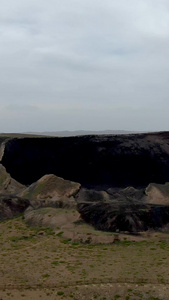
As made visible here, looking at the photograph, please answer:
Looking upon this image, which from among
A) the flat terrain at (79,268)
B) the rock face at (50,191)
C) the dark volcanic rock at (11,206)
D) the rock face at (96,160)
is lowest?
the flat terrain at (79,268)

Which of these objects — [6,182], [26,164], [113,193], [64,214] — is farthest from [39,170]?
[64,214]

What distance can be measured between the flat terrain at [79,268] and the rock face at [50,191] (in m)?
5.65

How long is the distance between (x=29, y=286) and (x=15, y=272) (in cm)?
187

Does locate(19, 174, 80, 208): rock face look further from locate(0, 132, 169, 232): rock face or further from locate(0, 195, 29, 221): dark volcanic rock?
locate(0, 132, 169, 232): rock face

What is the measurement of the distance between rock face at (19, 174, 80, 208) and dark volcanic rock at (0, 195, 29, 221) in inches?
37.0

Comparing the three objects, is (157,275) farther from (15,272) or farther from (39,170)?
(39,170)

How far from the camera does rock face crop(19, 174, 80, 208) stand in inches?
1207

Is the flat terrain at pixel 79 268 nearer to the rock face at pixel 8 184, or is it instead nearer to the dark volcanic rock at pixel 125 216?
the dark volcanic rock at pixel 125 216

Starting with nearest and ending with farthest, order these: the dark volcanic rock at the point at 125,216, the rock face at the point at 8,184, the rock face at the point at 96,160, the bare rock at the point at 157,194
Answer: the dark volcanic rock at the point at 125,216
the bare rock at the point at 157,194
the rock face at the point at 8,184
the rock face at the point at 96,160

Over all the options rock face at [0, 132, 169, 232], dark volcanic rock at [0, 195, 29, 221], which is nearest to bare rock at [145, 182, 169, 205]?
rock face at [0, 132, 169, 232]

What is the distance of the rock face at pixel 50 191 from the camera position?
30.7 metres

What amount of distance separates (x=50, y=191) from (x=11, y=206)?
4.14 m

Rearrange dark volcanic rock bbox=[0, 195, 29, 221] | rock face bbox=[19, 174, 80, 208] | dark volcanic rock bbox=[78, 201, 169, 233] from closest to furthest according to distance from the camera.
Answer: dark volcanic rock bbox=[78, 201, 169, 233]
dark volcanic rock bbox=[0, 195, 29, 221]
rock face bbox=[19, 174, 80, 208]

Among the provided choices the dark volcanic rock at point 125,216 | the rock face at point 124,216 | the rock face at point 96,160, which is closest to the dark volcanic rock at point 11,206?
the rock face at point 96,160
